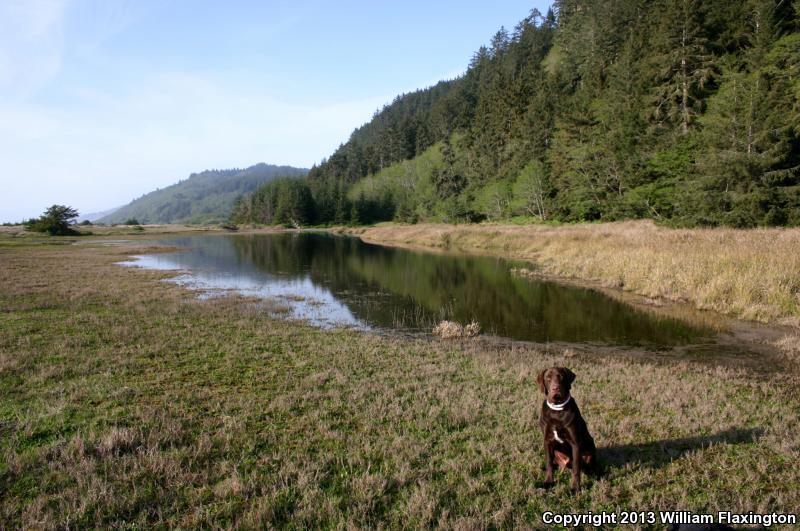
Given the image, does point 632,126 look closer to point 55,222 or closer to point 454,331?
point 454,331

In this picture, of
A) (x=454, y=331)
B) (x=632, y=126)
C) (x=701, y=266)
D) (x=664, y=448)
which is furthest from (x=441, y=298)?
(x=632, y=126)

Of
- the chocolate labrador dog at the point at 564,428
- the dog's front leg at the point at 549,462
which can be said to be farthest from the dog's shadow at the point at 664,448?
the dog's front leg at the point at 549,462

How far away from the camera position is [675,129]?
44.8 metres

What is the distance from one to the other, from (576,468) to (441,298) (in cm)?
1739

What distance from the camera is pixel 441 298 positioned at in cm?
2200

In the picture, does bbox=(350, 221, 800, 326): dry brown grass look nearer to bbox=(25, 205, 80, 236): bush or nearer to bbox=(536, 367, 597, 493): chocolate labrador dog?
bbox=(536, 367, 597, 493): chocolate labrador dog

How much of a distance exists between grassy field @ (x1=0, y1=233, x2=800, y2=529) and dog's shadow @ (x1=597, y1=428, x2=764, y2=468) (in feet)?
0.11

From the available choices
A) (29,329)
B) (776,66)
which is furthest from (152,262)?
(776,66)

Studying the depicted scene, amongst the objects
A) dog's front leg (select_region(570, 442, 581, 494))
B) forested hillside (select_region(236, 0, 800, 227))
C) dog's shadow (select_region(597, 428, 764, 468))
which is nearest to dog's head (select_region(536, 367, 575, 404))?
dog's front leg (select_region(570, 442, 581, 494))

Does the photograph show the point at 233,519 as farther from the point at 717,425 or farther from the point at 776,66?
the point at 776,66

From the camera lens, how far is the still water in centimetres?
1510

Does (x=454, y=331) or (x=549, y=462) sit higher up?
(x=549, y=462)

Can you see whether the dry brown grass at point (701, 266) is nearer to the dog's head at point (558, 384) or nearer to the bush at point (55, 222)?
the dog's head at point (558, 384)

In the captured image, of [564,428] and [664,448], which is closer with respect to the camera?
[564,428]
